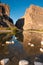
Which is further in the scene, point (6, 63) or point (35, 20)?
point (35, 20)

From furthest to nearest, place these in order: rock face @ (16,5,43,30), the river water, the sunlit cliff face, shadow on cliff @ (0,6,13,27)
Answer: the sunlit cliff face < rock face @ (16,5,43,30) < shadow on cliff @ (0,6,13,27) < the river water

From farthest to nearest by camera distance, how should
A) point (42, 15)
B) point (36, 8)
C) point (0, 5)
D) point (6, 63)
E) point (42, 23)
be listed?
point (0, 5), point (36, 8), point (42, 15), point (42, 23), point (6, 63)

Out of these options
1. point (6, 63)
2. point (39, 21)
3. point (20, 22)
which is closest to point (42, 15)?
point (39, 21)

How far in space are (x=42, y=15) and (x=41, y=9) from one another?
695 inches

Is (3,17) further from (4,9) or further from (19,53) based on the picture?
(19,53)

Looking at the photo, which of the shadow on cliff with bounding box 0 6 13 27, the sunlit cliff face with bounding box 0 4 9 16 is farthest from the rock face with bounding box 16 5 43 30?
the sunlit cliff face with bounding box 0 4 9 16

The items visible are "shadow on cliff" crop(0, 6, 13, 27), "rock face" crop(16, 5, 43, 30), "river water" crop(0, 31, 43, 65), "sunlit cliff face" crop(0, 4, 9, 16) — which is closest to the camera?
"river water" crop(0, 31, 43, 65)

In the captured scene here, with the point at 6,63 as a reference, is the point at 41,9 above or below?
above

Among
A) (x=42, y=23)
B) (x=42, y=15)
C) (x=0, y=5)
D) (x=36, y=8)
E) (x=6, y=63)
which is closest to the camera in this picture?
(x=6, y=63)

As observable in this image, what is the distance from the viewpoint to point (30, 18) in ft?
513

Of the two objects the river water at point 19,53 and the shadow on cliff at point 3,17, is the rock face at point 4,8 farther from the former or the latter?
the river water at point 19,53

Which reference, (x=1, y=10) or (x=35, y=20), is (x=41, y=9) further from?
(x=1, y=10)

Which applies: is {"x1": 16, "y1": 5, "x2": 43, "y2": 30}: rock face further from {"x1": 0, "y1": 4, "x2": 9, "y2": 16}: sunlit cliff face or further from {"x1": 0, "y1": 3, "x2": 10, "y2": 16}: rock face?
{"x1": 0, "y1": 4, "x2": 9, "y2": 16}: sunlit cliff face

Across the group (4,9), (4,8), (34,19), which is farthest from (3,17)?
(34,19)
